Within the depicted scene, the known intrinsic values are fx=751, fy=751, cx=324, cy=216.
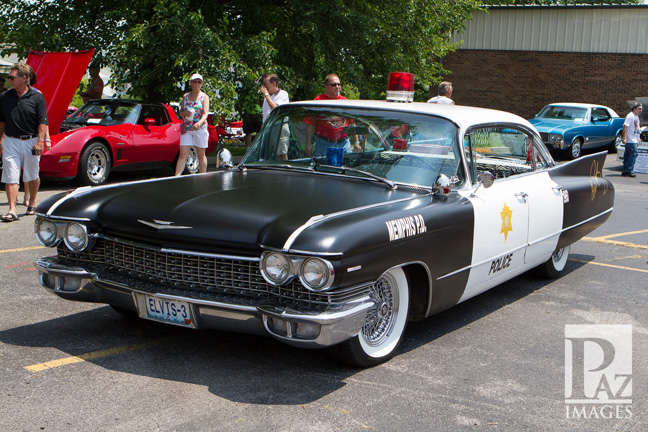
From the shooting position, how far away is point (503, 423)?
3.70 m

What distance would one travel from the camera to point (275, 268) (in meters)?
3.88

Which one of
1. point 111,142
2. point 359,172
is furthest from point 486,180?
point 111,142

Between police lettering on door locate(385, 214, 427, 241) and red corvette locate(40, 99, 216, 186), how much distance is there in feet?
26.4

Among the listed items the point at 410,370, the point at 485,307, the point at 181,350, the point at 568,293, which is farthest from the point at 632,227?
the point at 181,350

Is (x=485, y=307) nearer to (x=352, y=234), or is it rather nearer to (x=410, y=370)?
(x=410, y=370)

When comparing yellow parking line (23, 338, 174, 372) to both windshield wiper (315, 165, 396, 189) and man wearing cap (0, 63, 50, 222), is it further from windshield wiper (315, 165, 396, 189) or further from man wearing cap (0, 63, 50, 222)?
man wearing cap (0, 63, 50, 222)

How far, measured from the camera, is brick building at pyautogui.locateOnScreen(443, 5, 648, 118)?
92.1 ft

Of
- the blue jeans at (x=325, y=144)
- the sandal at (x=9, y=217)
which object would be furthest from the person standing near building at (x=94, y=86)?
the blue jeans at (x=325, y=144)

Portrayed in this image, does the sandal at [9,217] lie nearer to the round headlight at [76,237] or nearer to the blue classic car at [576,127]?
the round headlight at [76,237]

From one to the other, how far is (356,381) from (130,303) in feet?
4.45

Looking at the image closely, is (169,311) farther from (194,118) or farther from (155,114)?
(155,114)

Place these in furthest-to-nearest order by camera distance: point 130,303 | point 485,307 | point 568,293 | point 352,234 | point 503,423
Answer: point 568,293 < point 485,307 < point 130,303 < point 352,234 < point 503,423

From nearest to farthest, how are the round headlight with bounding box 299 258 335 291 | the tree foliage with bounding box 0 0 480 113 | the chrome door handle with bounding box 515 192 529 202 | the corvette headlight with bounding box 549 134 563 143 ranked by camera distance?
the round headlight with bounding box 299 258 335 291 < the chrome door handle with bounding box 515 192 529 202 < the tree foliage with bounding box 0 0 480 113 < the corvette headlight with bounding box 549 134 563 143

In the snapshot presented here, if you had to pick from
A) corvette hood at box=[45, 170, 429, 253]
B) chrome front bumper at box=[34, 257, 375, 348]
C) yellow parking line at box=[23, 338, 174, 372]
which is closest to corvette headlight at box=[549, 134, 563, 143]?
corvette hood at box=[45, 170, 429, 253]
